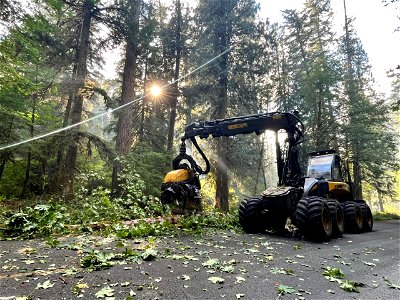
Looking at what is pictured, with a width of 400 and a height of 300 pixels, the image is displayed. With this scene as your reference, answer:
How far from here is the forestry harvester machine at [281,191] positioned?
24.3ft

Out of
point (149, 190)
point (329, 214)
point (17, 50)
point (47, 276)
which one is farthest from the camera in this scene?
point (149, 190)

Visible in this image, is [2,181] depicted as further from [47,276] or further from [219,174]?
[47,276]

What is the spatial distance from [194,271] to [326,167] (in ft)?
25.9

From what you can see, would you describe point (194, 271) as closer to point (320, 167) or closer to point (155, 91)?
point (320, 167)

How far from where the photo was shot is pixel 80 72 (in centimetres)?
1300

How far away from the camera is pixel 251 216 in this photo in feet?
27.3

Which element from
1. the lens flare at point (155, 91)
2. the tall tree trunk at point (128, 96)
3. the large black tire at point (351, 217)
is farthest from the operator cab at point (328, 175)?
the lens flare at point (155, 91)

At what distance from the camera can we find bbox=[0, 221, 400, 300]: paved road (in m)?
3.26

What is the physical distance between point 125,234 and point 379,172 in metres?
21.2

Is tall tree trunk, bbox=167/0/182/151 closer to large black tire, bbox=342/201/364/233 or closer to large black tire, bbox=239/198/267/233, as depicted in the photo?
large black tire, bbox=239/198/267/233

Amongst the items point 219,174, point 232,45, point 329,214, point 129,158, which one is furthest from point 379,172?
point 129,158

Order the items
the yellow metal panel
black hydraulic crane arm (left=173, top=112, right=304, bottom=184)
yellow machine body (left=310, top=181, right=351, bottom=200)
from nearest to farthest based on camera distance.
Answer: the yellow metal panel, black hydraulic crane arm (left=173, top=112, right=304, bottom=184), yellow machine body (left=310, top=181, right=351, bottom=200)

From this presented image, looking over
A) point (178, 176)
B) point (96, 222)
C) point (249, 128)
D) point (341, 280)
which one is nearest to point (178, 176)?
point (178, 176)

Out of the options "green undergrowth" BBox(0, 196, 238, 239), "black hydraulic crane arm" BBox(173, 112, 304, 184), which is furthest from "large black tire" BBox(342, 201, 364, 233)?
"green undergrowth" BBox(0, 196, 238, 239)
